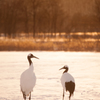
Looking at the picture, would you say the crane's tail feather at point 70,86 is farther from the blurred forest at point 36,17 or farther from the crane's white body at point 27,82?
the blurred forest at point 36,17

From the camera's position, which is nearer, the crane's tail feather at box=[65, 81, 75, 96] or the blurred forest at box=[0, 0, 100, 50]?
the crane's tail feather at box=[65, 81, 75, 96]

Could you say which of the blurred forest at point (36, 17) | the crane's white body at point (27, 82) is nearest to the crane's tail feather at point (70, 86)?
the crane's white body at point (27, 82)

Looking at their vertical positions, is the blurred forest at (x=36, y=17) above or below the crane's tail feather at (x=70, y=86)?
above

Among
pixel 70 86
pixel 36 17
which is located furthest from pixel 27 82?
pixel 36 17

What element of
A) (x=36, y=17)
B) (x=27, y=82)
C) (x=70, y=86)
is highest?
(x=36, y=17)

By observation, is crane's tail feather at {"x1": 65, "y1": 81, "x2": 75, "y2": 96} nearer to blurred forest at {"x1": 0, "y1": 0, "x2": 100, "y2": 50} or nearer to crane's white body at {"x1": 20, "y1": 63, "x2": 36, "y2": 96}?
crane's white body at {"x1": 20, "y1": 63, "x2": 36, "y2": 96}

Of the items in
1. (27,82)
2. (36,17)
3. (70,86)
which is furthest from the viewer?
(36,17)

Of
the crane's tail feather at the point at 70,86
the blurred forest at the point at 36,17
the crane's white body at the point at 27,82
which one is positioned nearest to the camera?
the crane's white body at the point at 27,82

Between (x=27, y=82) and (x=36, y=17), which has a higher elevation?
(x=36, y=17)

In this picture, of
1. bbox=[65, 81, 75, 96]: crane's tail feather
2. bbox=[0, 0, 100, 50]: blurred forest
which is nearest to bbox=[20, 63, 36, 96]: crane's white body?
bbox=[65, 81, 75, 96]: crane's tail feather

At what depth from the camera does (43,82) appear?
1019cm

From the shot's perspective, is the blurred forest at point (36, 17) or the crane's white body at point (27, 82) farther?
the blurred forest at point (36, 17)

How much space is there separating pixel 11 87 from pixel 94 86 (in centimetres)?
258

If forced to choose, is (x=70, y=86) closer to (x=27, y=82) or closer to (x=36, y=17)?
(x=27, y=82)
